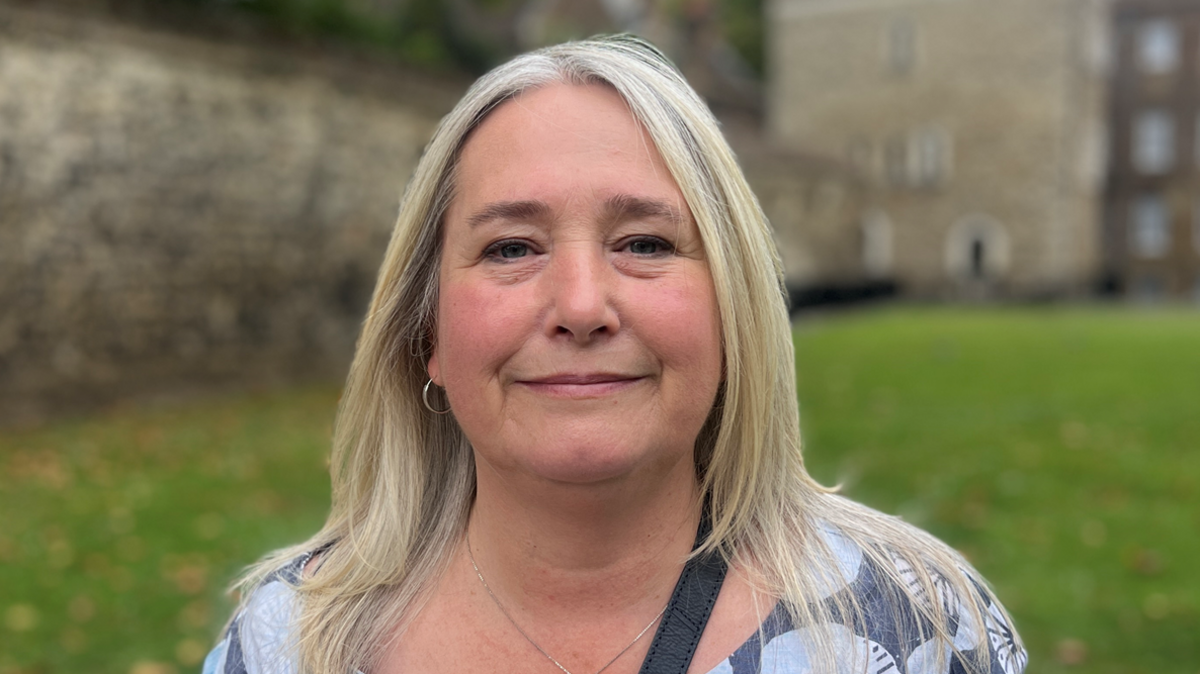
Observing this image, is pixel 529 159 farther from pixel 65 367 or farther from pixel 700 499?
pixel 65 367

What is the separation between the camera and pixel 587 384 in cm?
145

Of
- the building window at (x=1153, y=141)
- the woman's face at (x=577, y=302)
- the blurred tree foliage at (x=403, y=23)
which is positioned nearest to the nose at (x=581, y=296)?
the woman's face at (x=577, y=302)

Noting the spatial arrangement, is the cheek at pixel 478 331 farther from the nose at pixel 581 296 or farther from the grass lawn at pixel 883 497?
the grass lawn at pixel 883 497

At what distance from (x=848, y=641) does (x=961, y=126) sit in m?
32.1

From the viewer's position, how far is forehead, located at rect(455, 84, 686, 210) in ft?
4.88

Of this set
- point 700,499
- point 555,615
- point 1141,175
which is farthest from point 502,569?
point 1141,175

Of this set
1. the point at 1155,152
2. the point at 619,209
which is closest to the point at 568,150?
the point at 619,209

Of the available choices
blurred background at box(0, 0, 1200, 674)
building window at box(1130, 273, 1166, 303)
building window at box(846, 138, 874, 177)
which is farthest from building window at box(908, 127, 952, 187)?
building window at box(1130, 273, 1166, 303)

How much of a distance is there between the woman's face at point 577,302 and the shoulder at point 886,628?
11.8 inches

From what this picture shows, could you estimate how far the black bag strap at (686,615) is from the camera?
1.46 m

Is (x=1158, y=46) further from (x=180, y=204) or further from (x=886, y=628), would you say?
(x=886, y=628)

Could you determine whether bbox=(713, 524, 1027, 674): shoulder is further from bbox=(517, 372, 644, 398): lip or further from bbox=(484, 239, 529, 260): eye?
bbox=(484, 239, 529, 260): eye

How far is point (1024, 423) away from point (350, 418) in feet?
24.3

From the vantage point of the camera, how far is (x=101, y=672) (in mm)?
4086
